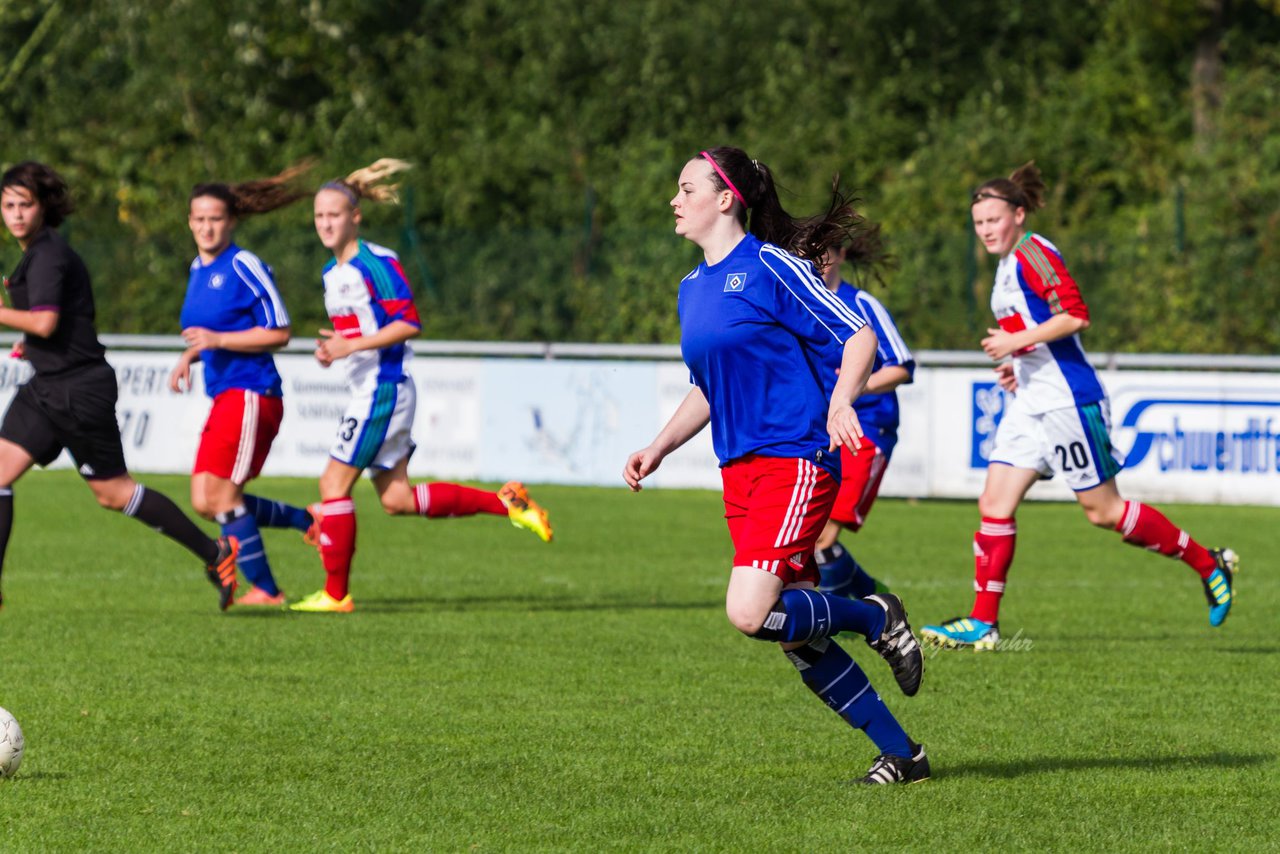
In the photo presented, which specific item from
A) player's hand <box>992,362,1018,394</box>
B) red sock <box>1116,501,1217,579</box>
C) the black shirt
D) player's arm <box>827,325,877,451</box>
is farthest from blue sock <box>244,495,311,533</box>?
player's arm <box>827,325,877,451</box>

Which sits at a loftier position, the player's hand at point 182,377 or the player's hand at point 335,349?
the player's hand at point 335,349

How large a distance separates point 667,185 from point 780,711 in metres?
21.3

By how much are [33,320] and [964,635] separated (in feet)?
13.9

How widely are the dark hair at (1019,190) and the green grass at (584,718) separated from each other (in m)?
1.99

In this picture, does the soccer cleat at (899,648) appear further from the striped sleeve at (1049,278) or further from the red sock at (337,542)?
the red sock at (337,542)

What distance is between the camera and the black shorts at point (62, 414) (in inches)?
339

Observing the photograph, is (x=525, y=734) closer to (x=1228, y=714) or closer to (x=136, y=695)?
(x=136, y=695)

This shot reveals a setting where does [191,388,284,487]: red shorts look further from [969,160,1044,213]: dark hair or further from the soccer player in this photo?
[969,160,1044,213]: dark hair

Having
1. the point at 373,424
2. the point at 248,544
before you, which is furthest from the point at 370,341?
the point at 248,544

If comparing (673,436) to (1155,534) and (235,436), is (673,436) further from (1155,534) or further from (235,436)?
(235,436)

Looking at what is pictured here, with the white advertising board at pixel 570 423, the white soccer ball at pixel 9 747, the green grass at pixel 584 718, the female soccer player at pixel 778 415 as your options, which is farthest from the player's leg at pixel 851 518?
the white advertising board at pixel 570 423

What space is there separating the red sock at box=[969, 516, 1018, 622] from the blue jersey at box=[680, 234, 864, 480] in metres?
3.38

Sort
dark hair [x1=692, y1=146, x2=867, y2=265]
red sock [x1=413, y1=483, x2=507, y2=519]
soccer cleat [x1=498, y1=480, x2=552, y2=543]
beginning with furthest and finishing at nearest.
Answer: soccer cleat [x1=498, y1=480, x2=552, y2=543] → red sock [x1=413, y1=483, x2=507, y2=519] → dark hair [x1=692, y1=146, x2=867, y2=265]

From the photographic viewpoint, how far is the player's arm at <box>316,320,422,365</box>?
9.54m
